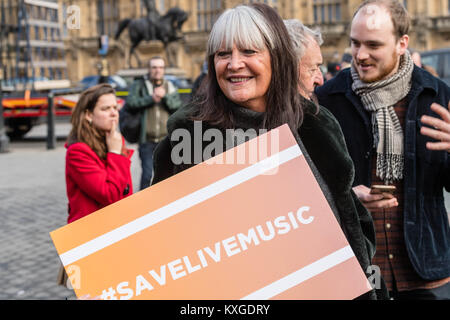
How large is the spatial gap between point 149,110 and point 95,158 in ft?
10.8

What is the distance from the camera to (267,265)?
168 centimetres

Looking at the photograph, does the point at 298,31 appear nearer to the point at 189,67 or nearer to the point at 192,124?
the point at 192,124

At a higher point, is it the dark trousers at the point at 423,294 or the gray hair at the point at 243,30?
the gray hair at the point at 243,30

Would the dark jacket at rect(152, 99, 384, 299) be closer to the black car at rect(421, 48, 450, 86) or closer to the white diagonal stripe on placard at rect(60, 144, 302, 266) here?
the white diagonal stripe on placard at rect(60, 144, 302, 266)

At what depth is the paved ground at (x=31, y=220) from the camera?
463cm

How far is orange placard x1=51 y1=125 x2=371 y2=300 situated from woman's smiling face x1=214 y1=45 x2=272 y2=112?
132mm

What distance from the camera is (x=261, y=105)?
6.09 ft

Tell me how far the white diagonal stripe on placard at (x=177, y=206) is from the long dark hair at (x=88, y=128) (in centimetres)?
160

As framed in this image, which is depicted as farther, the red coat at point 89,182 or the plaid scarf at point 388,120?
the red coat at point 89,182

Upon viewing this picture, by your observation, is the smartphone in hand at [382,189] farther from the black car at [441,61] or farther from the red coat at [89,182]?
the black car at [441,61]

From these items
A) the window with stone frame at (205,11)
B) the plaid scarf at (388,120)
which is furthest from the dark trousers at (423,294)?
the window with stone frame at (205,11)

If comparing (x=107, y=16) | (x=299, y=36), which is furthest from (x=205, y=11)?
(x=299, y=36)
